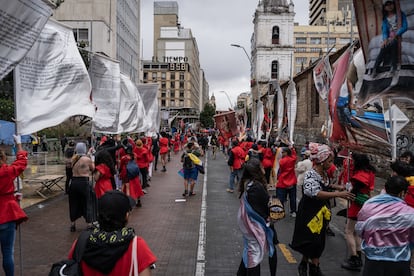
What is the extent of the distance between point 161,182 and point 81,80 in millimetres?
11066

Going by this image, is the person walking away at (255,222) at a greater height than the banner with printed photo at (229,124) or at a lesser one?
lesser

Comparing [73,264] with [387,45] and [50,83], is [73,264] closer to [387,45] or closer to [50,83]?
[50,83]

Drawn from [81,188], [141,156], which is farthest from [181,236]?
[141,156]

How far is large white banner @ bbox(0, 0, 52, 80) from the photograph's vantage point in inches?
145

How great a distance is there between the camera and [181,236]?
27.3 feet

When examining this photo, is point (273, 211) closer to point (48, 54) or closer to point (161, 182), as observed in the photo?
point (48, 54)

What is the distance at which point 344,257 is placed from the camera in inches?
274

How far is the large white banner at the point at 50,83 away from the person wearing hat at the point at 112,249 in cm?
259

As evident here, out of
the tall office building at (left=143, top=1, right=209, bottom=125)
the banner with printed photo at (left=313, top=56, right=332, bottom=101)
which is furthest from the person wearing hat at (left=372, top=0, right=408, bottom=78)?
the tall office building at (left=143, top=1, right=209, bottom=125)

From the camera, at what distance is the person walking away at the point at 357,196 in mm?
6188

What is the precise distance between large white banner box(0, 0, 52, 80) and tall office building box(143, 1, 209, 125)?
107 m

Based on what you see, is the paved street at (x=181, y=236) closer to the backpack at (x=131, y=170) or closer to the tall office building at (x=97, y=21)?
Result: the backpack at (x=131, y=170)

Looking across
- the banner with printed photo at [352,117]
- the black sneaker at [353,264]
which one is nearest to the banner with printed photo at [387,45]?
the banner with printed photo at [352,117]

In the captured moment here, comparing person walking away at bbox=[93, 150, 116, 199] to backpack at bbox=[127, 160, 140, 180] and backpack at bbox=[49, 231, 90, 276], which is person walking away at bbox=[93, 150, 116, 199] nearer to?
backpack at bbox=[127, 160, 140, 180]
